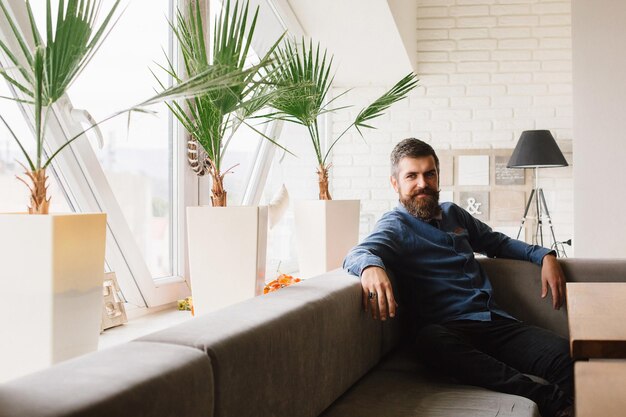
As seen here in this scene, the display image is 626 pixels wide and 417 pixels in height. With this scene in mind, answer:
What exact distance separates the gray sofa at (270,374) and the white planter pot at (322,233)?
65cm

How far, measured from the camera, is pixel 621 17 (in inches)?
137

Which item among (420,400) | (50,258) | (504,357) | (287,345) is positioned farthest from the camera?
(504,357)

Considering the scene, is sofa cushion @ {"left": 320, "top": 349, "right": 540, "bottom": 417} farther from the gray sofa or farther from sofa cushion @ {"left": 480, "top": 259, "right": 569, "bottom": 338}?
sofa cushion @ {"left": 480, "top": 259, "right": 569, "bottom": 338}

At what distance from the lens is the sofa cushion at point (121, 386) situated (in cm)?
81

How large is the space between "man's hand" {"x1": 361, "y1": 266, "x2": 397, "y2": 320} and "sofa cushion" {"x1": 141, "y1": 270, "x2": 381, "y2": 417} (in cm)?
3

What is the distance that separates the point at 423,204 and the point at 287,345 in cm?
112

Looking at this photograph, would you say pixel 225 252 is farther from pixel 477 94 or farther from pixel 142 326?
pixel 477 94

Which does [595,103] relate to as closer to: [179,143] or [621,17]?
[621,17]

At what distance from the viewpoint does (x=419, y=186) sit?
2.42 meters

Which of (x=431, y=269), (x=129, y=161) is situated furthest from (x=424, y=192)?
(x=129, y=161)

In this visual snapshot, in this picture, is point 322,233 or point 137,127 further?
point 322,233

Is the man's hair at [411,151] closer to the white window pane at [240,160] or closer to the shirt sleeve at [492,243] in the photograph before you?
the shirt sleeve at [492,243]

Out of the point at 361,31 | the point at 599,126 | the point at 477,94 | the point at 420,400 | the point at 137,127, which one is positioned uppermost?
the point at 361,31

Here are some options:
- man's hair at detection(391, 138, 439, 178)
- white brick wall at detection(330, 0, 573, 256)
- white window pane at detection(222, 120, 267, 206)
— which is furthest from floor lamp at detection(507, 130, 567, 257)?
man's hair at detection(391, 138, 439, 178)
